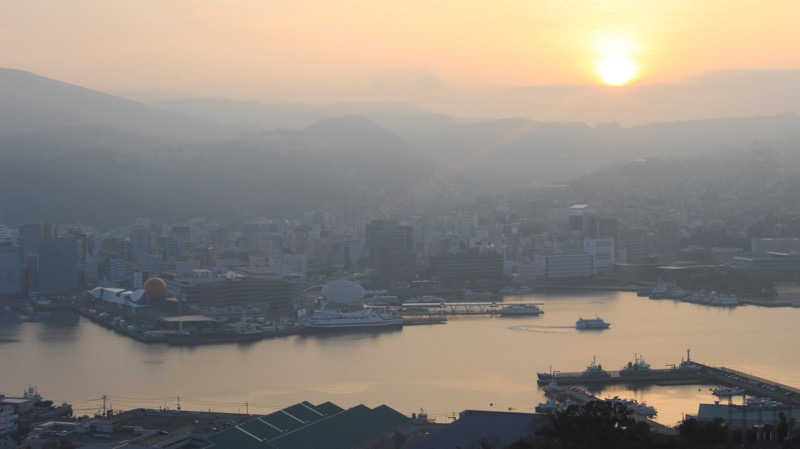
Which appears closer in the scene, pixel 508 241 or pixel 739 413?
pixel 739 413

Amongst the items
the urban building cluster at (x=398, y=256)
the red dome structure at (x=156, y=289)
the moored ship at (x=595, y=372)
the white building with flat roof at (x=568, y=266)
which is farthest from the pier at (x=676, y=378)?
the white building with flat roof at (x=568, y=266)

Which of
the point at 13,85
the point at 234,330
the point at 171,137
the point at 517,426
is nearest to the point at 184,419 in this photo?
the point at 517,426

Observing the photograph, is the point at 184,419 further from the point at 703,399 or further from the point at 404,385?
the point at 703,399

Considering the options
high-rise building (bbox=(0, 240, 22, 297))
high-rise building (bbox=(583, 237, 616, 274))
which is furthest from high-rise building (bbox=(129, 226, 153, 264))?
high-rise building (bbox=(583, 237, 616, 274))

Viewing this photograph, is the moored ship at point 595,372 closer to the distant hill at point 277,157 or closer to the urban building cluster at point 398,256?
the urban building cluster at point 398,256

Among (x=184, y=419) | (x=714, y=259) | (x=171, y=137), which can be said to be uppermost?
(x=171, y=137)

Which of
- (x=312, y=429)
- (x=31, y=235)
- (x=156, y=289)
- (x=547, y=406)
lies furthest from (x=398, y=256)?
(x=312, y=429)

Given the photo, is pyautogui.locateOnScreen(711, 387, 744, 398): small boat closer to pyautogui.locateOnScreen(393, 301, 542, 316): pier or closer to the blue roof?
the blue roof
